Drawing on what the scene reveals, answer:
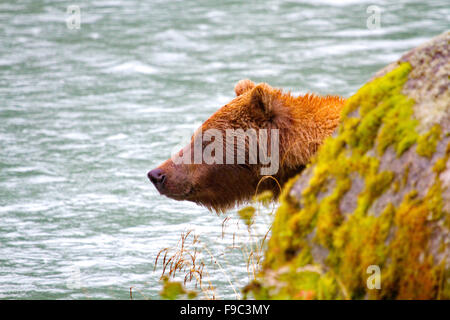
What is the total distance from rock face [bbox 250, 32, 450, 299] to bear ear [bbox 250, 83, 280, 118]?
5.28 feet

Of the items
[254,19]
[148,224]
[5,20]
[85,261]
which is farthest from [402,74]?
[5,20]

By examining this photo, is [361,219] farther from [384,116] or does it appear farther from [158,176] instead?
[158,176]

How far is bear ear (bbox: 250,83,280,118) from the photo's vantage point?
524cm

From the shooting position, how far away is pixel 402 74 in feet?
11.6

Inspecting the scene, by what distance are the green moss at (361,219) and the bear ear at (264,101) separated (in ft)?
5.28

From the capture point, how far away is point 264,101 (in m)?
5.25

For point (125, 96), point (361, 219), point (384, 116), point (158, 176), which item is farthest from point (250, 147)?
point (125, 96)

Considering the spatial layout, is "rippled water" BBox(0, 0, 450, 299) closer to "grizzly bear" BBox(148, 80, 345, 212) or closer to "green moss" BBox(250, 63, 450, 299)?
"grizzly bear" BBox(148, 80, 345, 212)

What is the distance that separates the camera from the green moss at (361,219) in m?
3.04

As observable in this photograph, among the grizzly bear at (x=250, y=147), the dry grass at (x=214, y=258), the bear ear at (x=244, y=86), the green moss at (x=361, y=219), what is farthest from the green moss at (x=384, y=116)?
the dry grass at (x=214, y=258)

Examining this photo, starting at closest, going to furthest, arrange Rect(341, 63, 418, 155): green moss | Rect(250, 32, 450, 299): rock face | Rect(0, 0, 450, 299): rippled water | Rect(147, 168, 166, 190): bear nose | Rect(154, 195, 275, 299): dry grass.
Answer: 1. Rect(250, 32, 450, 299): rock face
2. Rect(341, 63, 418, 155): green moss
3. Rect(147, 168, 166, 190): bear nose
4. Rect(154, 195, 275, 299): dry grass
5. Rect(0, 0, 450, 299): rippled water

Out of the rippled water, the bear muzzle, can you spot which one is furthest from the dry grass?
the bear muzzle

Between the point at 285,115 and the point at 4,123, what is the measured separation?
6571 mm
